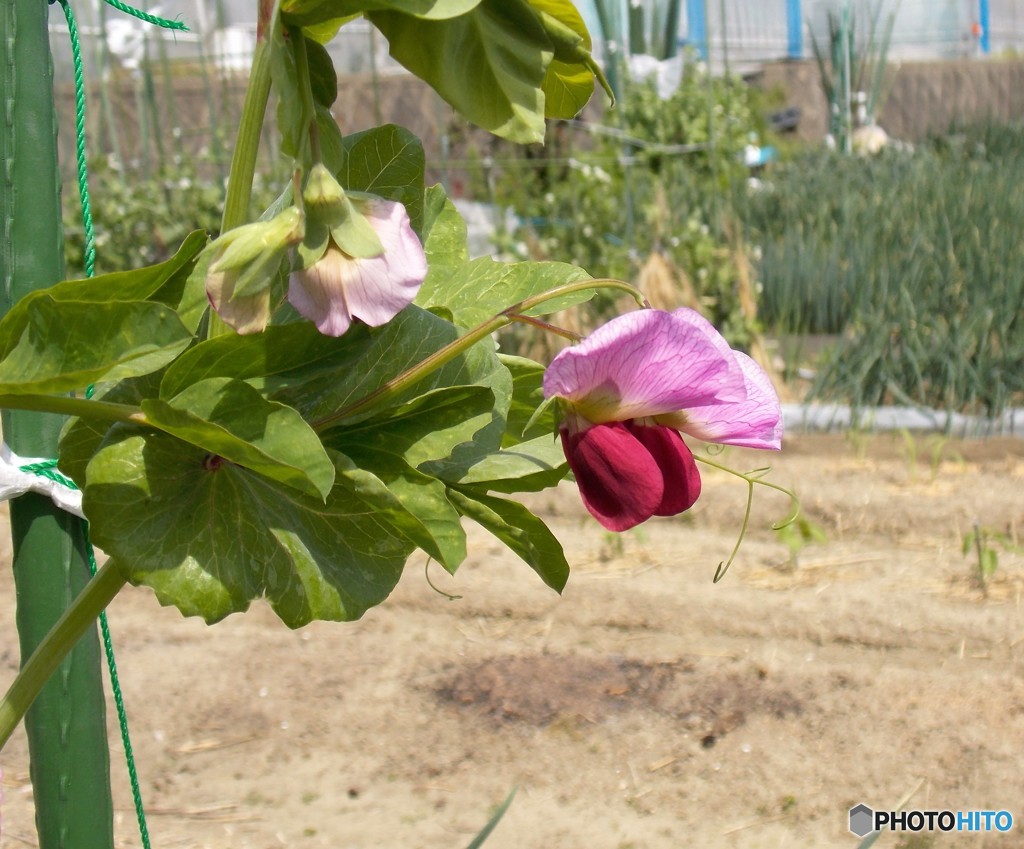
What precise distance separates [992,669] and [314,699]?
44.9 inches

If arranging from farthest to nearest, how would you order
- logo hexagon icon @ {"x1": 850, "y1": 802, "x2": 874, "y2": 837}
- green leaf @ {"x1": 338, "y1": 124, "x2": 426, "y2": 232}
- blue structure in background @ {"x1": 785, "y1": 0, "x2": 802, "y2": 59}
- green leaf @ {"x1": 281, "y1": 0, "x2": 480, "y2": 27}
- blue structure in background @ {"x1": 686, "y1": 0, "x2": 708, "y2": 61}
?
blue structure in background @ {"x1": 785, "y1": 0, "x2": 802, "y2": 59}
blue structure in background @ {"x1": 686, "y1": 0, "x2": 708, "y2": 61}
logo hexagon icon @ {"x1": 850, "y1": 802, "x2": 874, "y2": 837}
green leaf @ {"x1": 338, "y1": 124, "x2": 426, "y2": 232}
green leaf @ {"x1": 281, "y1": 0, "x2": 480, "y2": 27}

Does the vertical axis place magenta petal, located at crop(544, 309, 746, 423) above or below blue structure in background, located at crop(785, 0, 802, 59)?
below

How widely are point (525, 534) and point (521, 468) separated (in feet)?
0.08

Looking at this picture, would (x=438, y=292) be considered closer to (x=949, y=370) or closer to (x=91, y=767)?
(x=91, y=767)

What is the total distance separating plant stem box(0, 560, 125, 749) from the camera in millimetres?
441

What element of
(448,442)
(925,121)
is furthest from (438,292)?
(925,121)

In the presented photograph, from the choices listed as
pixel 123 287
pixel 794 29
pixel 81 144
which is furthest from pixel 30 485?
pixel 794 29

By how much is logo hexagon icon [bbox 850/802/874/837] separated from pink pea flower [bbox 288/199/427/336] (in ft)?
4.88

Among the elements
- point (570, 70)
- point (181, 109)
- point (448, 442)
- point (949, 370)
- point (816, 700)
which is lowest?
point (816, 700)

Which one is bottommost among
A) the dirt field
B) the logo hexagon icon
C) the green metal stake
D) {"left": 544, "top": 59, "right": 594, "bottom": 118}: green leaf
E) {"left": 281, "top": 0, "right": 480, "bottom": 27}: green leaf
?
the logo hexagon icon

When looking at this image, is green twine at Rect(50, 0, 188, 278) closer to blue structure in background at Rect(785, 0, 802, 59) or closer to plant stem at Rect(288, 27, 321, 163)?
plant stem at Rect(288, 27, 321, 163)

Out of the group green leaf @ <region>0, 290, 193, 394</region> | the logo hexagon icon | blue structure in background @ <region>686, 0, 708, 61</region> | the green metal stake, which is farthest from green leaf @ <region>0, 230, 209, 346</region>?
blue structure in background @ <region>686, 0, 708, 61</region>

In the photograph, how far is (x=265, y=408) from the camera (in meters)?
0.37

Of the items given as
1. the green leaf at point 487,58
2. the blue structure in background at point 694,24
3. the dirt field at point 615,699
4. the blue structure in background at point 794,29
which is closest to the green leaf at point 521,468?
the green leaf at point 487,58
